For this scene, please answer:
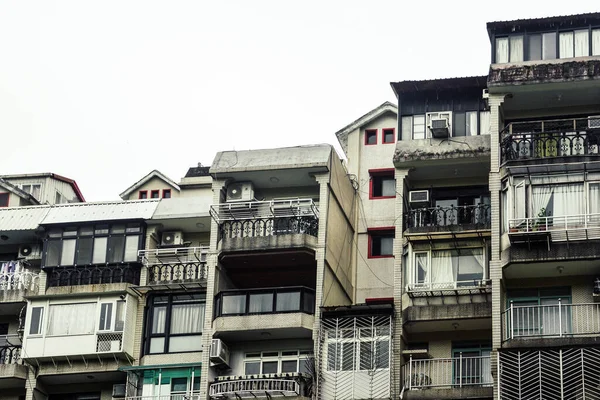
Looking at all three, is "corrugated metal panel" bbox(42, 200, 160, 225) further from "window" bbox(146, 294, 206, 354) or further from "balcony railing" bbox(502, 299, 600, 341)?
"balcony railing" bbox(502, 299, 600, 341)

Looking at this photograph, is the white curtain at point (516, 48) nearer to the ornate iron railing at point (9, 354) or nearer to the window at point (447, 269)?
the window at point (447, 269)

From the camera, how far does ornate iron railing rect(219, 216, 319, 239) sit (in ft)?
176

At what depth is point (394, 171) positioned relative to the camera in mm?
56469

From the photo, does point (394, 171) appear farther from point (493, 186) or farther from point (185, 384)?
point (185, 384)

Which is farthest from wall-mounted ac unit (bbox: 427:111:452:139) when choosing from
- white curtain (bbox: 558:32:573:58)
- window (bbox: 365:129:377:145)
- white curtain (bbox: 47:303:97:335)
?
white curtain (bbox: 47:303:97:335)

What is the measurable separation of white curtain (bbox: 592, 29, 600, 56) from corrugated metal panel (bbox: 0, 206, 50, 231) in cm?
2245

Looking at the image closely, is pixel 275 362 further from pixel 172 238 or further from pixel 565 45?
pixel 565 45

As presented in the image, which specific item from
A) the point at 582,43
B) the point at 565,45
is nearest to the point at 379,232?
the point at 565,45

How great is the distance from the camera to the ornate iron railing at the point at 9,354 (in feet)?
184

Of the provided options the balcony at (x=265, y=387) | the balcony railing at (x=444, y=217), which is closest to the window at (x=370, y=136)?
the balcony railing at (x=444, y=217)

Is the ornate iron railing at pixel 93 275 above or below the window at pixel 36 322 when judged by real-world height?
above

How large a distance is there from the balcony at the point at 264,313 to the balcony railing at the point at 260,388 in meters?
1.98

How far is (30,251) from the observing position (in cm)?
5881

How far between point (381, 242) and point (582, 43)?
1128 centimetres
